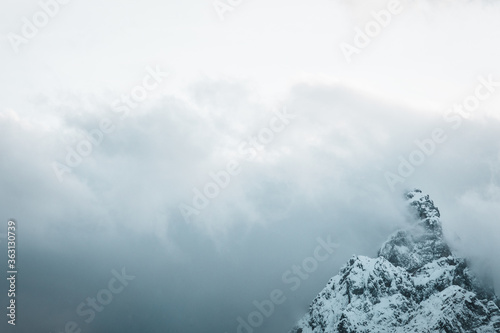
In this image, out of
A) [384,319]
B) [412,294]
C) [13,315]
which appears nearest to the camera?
[13,315]

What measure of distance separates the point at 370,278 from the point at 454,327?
174 ft

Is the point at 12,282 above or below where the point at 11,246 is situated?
below

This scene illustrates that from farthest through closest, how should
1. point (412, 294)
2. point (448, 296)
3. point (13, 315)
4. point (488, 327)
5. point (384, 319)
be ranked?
point (412, 294)
point (384, 319)
point (448, 296)
point (488, 327)
point (13, 315)

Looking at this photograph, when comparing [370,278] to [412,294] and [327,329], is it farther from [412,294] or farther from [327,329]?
[327,329]

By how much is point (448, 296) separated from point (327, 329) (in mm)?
65278

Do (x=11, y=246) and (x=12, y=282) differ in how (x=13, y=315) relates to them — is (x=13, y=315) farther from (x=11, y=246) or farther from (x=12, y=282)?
(x=11, y=246)

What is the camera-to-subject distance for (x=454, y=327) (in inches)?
5399

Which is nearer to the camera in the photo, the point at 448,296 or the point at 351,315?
the point at 448,296

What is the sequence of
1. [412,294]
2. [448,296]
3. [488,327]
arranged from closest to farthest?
1. [488,327]
2. [448,296]
3. [412,294]

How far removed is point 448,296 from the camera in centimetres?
15025

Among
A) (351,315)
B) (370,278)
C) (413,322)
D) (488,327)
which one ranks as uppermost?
(370,278)

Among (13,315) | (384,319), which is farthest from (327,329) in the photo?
(13,315)

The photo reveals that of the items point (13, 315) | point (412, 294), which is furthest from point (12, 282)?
point (412, 294)

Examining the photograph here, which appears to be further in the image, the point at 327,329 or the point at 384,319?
the point at 327,329
